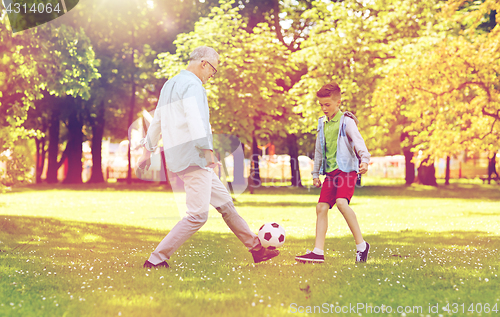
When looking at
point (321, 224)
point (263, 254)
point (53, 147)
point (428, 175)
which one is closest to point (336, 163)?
point (321, 224)

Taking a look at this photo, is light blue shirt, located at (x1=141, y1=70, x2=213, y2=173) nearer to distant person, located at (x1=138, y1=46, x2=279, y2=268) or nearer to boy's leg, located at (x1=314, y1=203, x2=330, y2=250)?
distant person, located at (x1=138, y1=46, x2=279, y2=268)

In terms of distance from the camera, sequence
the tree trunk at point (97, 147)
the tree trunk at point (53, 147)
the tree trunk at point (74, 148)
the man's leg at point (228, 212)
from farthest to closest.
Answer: the tree trunk at point (97, 147) < the tree trunk at point (53, 147) < the tree trunk at point (74, 148) < the man's leg at point (228, 212)

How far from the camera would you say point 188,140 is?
5.42 metres

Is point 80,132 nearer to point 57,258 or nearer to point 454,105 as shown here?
point 454,105

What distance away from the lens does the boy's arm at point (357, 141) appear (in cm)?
575

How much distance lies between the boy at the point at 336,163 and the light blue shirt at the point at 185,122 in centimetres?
136

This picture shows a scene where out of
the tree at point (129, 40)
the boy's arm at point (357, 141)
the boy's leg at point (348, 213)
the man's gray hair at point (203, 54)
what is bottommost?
the boy's leg at point (348, 213)

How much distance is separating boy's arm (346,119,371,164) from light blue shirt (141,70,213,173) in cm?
157

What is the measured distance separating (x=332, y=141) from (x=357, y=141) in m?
0.31

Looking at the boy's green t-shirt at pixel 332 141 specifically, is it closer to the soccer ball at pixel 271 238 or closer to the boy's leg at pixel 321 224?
the boy's leg at pixel 321 224

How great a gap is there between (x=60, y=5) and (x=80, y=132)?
23884mm

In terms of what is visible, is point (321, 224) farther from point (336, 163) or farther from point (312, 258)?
point (336, 163)

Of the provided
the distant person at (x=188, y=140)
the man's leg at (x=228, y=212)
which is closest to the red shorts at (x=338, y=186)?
the man's leg at (x=228, y=212)

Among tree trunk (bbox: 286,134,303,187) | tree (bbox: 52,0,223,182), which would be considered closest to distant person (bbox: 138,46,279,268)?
tree (bbox: 52,0,223,182)
